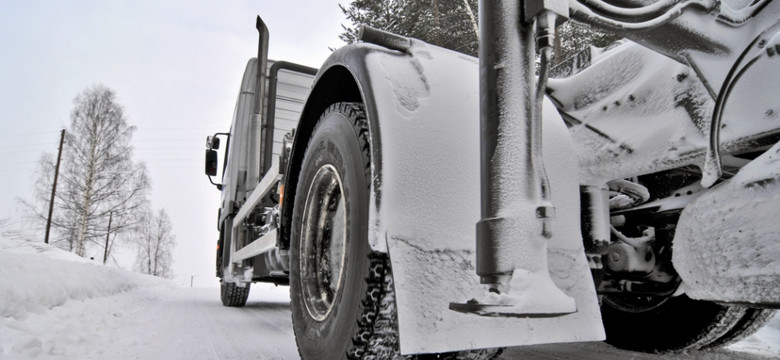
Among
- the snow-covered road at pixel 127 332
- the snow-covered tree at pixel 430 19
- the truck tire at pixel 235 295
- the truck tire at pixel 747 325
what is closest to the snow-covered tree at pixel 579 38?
the snow-covered tree at pixel 430 19

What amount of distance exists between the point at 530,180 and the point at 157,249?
1797 inches

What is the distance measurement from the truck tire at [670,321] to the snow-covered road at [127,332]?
4.2 inches

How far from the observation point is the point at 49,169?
75.5 ft

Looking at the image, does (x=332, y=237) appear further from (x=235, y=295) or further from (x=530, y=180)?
(x=235, y=295)

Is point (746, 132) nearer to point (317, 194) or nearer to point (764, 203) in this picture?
point (764, 203)

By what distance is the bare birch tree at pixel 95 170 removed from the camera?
1980cm

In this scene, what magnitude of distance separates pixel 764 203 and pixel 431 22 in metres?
11.2

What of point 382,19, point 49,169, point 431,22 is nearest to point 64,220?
point 49,169

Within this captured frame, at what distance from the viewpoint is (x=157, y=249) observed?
4116cm

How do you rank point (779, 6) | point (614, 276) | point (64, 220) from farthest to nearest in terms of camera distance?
point (64, 220) → point (614, 276) → point (779, 6)

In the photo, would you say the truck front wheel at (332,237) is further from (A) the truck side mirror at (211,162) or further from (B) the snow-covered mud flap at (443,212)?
(A) the truck side mirror at (211,162)

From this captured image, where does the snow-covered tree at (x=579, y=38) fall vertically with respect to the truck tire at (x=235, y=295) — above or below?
above

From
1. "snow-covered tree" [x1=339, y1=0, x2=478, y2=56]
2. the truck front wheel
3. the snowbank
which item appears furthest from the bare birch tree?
the truck front wheel

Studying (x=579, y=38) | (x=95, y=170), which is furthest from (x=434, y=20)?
(x=95, y=170)
